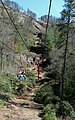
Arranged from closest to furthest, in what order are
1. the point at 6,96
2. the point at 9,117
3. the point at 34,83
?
the point at 9,117
the point at 6,96
the point at 34,83

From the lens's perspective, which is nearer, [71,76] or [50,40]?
[71,76]

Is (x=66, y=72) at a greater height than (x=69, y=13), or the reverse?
(x=69, y=13)

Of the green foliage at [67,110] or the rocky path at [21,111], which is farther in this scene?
the green foliage at [67,110]

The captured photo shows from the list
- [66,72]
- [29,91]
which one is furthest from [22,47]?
[66,72]

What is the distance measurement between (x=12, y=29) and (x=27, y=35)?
506 inches

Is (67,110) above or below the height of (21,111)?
below

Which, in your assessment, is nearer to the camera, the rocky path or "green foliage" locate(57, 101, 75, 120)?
the rocky path

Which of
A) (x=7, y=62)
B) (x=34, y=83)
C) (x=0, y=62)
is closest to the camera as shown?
(x=34, y=83)

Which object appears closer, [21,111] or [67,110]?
[21,111]

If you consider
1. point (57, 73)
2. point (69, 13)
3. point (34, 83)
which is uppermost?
point (69, 13)

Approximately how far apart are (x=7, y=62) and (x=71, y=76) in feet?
74.5

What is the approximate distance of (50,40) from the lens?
70562 mm

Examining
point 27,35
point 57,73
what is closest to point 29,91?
point 57,73

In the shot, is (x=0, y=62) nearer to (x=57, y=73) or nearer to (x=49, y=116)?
(x=57, y=73)
